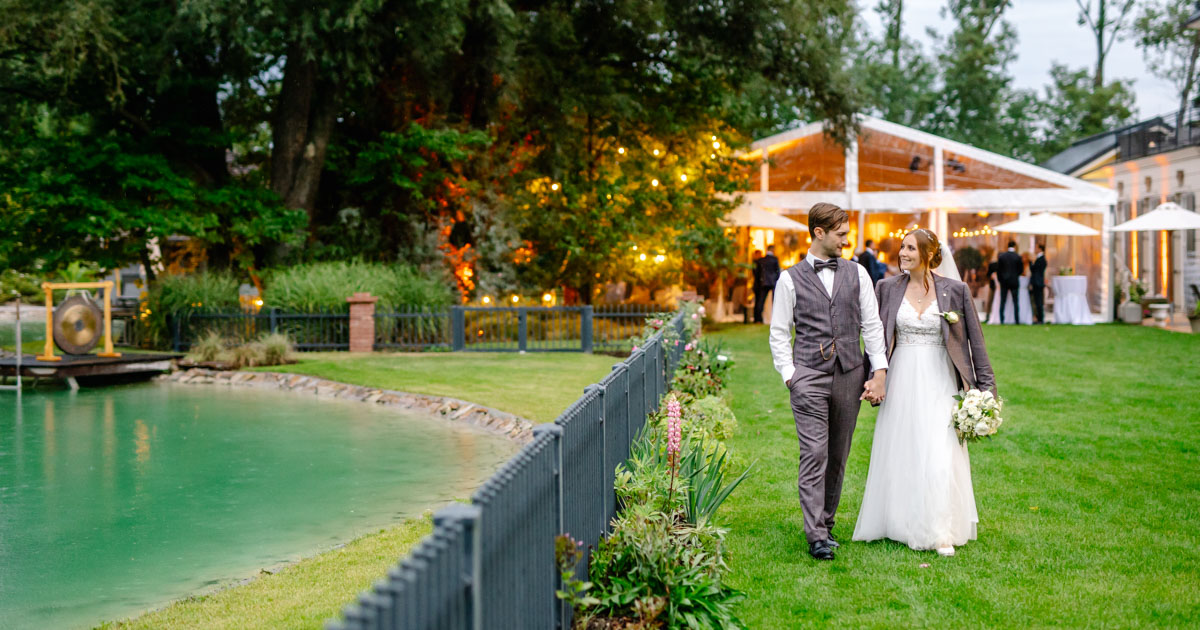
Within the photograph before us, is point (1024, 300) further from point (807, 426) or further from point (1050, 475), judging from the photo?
point (807, 426)

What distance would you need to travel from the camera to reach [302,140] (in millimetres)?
23531

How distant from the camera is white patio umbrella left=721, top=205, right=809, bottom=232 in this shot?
27.8m

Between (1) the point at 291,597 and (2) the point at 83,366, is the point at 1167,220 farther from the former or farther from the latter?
(1) the point at 291,597

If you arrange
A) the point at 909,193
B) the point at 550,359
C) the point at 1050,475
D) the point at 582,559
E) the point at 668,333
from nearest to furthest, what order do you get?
the point at 582,559, the point at 1050,475, the point at 668,333, the point at 550,359, the point at 909,193

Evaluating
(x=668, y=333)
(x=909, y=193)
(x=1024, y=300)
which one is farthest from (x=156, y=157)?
(x=1024, y=300)

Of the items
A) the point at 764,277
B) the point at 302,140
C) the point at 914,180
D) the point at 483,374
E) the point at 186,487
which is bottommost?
the point at 186,487

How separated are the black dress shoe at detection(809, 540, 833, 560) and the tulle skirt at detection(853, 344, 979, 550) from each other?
0.49 m

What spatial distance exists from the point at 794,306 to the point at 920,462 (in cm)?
124

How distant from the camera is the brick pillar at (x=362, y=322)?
69.6ft

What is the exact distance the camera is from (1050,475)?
8.69 meters

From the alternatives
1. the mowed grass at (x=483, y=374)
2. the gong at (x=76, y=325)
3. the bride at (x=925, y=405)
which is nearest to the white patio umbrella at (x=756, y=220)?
the mowed grass at (x=483, y=374)

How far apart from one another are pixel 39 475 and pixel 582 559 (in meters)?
7.72

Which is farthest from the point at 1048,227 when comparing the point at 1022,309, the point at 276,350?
the point at 276,350

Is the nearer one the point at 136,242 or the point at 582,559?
the point at 582,559
